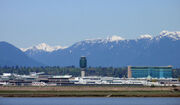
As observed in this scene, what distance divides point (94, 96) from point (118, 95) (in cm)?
431

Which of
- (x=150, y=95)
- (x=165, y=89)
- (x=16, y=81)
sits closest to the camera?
(x=150, y=95)

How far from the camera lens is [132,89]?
13300 centimetres

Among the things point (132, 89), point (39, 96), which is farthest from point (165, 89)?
point (39, 96)

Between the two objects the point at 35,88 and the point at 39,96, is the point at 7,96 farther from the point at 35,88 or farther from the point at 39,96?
the point at 35,88

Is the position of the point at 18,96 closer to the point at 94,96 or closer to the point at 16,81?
the point at 94,96

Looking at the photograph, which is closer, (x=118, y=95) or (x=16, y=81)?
(x=118, y=95)

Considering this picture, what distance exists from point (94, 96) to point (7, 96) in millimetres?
15476

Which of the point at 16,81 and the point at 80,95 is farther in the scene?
the point at 16,81

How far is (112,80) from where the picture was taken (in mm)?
185750
